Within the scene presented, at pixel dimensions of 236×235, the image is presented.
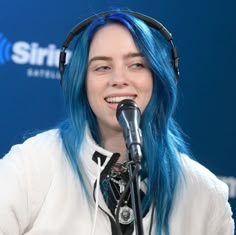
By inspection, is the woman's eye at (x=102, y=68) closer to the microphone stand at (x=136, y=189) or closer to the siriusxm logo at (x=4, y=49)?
the microphone stand at (x=136, y=189)

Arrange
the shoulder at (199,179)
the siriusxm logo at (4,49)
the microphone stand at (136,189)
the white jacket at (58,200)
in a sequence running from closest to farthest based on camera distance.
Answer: the microphone stand at (136,189)
the white jacket at (58,200)
the shoulder at (199,179)
the siriusxm logo at (4,49)

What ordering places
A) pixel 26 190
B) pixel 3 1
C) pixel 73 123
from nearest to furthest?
1. pixel 26 190
2. pixel 73 123
3. pixel 3 1

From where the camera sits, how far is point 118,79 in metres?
1.21

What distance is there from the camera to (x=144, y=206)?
1.29m

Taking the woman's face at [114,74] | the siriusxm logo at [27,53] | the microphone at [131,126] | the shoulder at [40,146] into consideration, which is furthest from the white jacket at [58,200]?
the siriusxm logo at [27,53]

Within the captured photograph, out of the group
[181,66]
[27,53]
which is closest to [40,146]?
[27,53]

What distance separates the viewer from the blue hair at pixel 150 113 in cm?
128

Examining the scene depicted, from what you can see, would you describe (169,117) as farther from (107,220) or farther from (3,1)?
(3,1)

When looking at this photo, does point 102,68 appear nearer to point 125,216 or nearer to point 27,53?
point 125,216

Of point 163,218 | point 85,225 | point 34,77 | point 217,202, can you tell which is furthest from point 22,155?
point 34,77

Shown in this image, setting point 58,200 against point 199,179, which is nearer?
point 58,200

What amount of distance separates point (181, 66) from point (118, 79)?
3.22 feet

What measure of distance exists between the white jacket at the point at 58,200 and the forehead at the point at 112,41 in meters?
0.20

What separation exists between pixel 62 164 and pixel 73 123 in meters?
0.10
